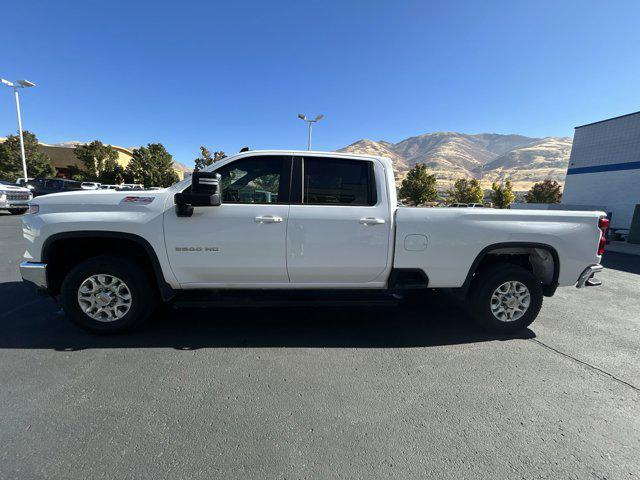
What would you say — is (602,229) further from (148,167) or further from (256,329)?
(148,167)

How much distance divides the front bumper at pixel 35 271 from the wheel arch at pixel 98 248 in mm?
77

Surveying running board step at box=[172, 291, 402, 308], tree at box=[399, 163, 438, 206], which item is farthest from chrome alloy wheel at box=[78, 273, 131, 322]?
tree at box=[399, 163, 438, 206]

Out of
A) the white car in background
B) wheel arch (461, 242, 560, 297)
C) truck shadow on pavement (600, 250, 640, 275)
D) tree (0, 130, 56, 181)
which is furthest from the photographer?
tree (0, 130, 56, 181)

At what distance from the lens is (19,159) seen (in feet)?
116

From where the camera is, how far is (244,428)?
2.18m

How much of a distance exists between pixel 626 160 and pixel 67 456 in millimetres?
24853

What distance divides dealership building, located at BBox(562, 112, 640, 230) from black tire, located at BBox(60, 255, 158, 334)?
71.7ft

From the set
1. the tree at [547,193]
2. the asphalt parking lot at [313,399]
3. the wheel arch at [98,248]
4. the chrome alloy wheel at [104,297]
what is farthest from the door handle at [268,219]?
the tree at [547,193]

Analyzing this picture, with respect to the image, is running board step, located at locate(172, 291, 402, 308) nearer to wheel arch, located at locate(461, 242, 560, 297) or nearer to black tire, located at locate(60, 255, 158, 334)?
black tire, located at locate(60, 255, 158, 334)

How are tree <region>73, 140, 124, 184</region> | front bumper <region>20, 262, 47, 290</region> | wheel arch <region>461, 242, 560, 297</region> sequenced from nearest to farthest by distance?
front bumper <region>20, 262, 47, 290</region> < wheel arch <region>461, 242, 560, 297</region> < tree <region>73, 140, 124, 184</region>

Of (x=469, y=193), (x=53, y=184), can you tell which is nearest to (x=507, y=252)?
(x=53, y=184)

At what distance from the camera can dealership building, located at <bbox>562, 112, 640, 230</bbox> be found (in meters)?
17.0

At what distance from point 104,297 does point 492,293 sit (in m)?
4.28

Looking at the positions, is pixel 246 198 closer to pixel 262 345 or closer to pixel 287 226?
pixel 287 226
